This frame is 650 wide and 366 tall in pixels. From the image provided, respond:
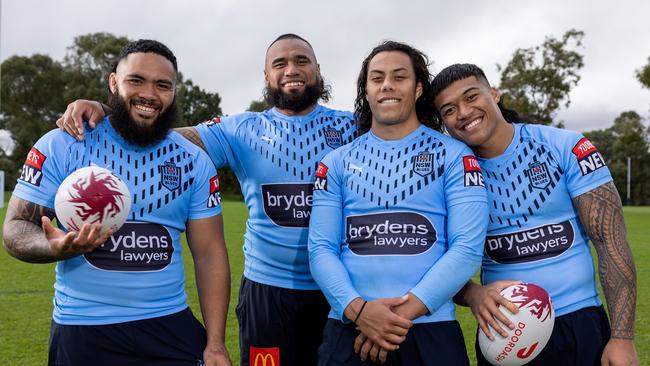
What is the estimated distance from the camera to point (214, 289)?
3299mm

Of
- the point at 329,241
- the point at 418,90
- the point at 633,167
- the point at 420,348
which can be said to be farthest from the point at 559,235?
the point at 633,167

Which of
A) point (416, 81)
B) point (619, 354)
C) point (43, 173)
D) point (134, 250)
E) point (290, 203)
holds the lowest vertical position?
point (619, 354)

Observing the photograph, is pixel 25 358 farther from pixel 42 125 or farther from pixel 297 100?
pixel 42 125

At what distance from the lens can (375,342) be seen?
2.94 m

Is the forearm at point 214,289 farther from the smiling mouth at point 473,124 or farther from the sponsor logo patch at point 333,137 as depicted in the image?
the smiling mouth at point 473,124

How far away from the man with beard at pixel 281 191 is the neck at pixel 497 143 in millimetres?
1066

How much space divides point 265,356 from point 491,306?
1707 mm

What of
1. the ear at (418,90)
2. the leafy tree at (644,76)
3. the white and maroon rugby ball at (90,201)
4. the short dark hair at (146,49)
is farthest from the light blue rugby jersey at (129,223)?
the leafy tree at (644,76)

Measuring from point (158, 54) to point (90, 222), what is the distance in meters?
1.06

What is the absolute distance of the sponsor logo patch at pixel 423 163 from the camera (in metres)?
3.25

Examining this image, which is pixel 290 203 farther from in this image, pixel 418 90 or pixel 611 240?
pixel 611 240

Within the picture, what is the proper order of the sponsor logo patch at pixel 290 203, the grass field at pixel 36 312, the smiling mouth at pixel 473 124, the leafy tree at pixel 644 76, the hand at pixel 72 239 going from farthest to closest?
the leafy tree at pixel 644 76
the grass field at pixel 36 312
the sponsor logo patch at pixel 290 203
the smiling mouth at pixel 473 124
the hand at pixel 72 239

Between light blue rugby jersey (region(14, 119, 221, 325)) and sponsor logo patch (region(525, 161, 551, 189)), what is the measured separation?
1.76 metres

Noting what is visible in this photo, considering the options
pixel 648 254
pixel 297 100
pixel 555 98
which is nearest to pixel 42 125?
pixel 555 98
